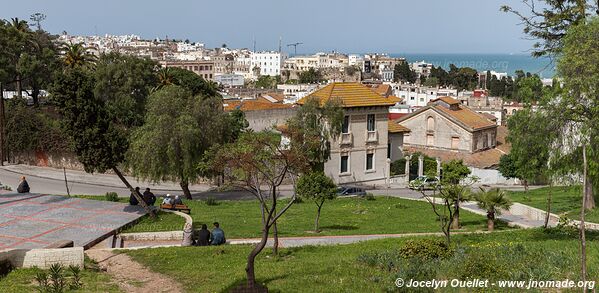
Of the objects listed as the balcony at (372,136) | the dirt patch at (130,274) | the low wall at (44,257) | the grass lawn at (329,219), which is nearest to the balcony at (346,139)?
the balcony at (372,136)

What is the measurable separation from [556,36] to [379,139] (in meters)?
28.3

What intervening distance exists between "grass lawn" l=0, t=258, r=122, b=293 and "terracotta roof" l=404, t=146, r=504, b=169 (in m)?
42.7

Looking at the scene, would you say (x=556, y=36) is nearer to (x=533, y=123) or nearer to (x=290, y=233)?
(x=533, y=123)

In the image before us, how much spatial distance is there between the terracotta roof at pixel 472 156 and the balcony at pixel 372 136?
9.06m

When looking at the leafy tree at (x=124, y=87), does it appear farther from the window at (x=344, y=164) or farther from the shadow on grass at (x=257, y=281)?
the shadow on grass at (x=257, y=281)

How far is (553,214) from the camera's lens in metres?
29.0

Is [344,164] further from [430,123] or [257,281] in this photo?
[257,281]

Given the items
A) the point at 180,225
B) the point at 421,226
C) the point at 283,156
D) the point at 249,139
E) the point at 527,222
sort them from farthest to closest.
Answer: the point at 527,222 → the point at 421,226 → the point at 180,225 → the point at 249,139 → the point at 283,156

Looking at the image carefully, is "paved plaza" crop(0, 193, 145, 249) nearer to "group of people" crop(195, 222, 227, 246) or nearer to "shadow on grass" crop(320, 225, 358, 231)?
"group of people" crop(195, 222, 227, 246)

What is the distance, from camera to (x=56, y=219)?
2584cm

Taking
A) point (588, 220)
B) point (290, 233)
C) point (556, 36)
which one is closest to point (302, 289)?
point (290, 233)

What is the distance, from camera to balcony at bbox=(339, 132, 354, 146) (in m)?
47.0

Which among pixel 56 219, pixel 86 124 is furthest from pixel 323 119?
pixel 56 219

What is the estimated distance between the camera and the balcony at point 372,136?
48688mm
